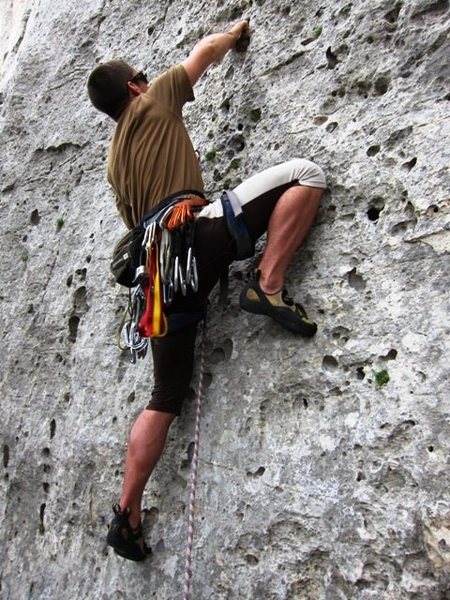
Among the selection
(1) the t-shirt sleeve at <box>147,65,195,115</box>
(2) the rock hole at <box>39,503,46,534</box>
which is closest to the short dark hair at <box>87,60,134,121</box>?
(1) the t-shirt sleeve at <box>147,65,195,115</box>

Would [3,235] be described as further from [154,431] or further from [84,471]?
[154,431]

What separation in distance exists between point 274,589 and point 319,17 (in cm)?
343

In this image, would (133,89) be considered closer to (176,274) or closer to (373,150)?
(176,274)

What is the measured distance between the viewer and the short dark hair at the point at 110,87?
12.2 ft

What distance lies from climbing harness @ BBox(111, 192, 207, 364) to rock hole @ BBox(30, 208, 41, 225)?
2.61 meters

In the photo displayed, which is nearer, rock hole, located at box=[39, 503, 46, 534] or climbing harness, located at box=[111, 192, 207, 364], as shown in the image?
climbing harness, located at box=[111, 192, 207, 364]

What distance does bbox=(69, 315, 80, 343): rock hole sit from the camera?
486 cm

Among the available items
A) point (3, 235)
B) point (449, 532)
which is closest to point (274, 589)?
point (449, 532)

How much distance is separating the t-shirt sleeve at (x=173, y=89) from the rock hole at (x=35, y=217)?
2.57 meters

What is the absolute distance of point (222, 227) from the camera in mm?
3406

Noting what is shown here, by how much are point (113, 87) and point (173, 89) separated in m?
0.36

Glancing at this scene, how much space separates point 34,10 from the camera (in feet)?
24.7

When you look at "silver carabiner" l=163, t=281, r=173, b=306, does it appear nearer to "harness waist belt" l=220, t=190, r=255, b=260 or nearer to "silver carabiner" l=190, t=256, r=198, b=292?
"silver carabiner" l=190, t=256, r=198, b=292

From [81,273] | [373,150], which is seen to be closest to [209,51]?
[373,150]
